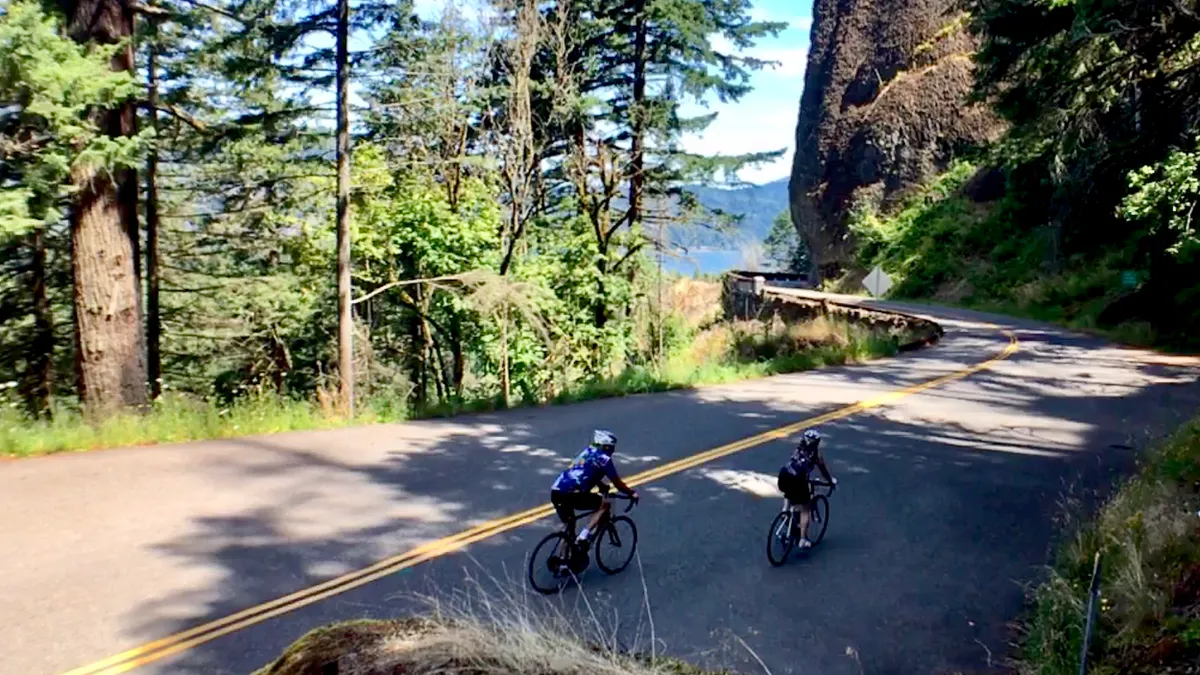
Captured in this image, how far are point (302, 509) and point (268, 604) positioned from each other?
2088mm

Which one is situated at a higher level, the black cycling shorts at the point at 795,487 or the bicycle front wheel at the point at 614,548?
the black cycling shorts at the point at 795,487

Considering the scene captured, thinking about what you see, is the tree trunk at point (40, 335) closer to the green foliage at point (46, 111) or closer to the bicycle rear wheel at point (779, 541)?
the green foliage at point (46, 111)

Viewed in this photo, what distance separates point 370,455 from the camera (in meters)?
9.70

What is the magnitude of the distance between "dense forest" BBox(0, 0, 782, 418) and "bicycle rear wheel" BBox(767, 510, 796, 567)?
798cm

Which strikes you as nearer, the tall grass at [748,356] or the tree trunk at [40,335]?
the tall grass at [748,356]

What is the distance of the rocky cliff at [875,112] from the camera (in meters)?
56.0

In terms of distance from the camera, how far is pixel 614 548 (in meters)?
7.01

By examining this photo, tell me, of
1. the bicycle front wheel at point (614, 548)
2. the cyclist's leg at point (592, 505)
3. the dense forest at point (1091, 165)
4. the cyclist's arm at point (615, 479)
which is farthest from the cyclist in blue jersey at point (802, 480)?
the dense forest at point (1091, 165)

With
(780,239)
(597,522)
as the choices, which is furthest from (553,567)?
(780,239)

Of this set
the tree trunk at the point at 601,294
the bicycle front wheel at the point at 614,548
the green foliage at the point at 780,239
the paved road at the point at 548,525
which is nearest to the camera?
the paved road at the point at 548,525

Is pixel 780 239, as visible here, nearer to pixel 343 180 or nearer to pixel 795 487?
pixel 343 180

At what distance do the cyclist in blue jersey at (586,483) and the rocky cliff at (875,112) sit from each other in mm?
53993

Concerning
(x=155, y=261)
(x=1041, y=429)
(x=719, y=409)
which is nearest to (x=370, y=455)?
(x=719, y=409)

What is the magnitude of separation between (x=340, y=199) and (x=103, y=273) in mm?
3862
